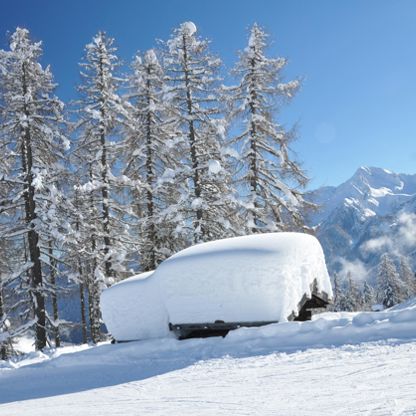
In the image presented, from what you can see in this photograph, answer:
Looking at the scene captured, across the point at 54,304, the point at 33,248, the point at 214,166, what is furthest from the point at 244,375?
the point at 54,304

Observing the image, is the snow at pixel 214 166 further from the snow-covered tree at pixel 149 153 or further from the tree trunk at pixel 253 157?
the snow-covered tree at pixel 149 153

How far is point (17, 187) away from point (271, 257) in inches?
456

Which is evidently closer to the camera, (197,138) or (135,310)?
(135,310)

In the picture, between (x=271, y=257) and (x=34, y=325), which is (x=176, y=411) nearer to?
(x=271, y=257)

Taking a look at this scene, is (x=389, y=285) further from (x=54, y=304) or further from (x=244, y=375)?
(x=244, y=375)

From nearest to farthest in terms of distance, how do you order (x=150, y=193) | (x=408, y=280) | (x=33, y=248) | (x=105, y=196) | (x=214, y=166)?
(x=33, y=248) < (x=214, y=166) < (x=105, y=196) < (x=150, y=193) < (x=408, y=280)

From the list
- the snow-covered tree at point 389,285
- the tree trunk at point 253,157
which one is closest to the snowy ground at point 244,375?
the tree trunk at point 253,157

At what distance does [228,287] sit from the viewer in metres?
7.66

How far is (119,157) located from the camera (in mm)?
20359

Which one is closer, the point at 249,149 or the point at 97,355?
the point at 97,355

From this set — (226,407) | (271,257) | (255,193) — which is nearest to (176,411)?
(226,407)

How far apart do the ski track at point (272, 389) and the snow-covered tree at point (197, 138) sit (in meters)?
11.2

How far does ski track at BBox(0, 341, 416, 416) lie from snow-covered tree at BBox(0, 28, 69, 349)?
10483mm

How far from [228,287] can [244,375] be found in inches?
101
